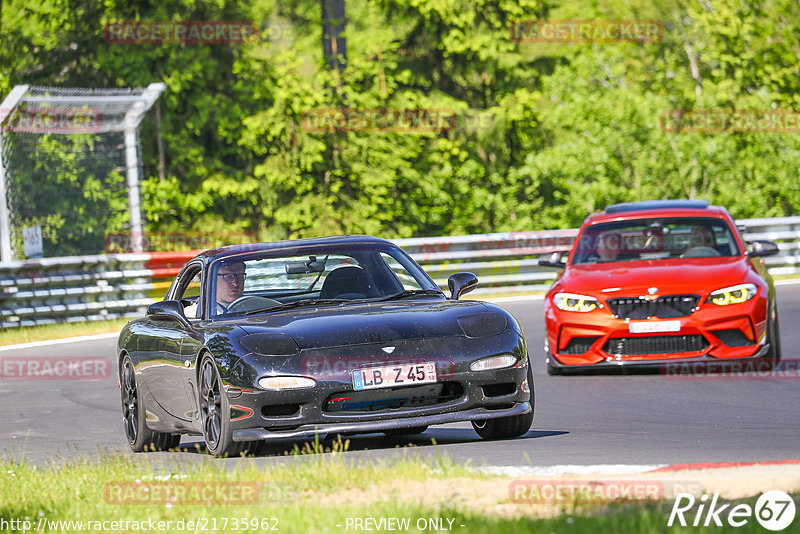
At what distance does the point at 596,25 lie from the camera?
39312 mm

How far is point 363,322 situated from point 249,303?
1141 millimetres

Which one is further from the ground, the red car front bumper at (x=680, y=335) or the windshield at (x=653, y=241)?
the windshield at (x=653, y=241)

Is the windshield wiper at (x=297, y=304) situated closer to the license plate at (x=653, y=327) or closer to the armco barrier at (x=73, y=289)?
the license plate at (x=653, y=327)

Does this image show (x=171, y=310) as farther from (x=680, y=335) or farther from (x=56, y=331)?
(x=56, y=331)

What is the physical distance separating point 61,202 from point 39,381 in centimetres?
918

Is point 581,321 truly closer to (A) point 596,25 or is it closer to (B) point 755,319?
(B) point 755,319

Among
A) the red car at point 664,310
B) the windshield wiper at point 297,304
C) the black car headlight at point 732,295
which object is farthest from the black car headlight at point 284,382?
the black car headlight at point 732,295

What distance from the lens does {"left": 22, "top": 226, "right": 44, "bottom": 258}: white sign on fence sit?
64.8 ft

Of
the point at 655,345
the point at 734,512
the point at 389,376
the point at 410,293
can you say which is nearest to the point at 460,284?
the point at 410,293

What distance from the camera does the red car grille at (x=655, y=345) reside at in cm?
1225

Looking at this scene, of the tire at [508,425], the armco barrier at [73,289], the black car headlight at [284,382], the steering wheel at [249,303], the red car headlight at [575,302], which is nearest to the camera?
the black car headlight at [284,382]

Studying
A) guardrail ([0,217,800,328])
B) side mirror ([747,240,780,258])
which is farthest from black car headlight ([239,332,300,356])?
guardrail ([0,217,800,328])

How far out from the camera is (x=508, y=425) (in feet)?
28.7

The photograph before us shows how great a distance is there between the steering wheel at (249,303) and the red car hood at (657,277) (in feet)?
13.9
